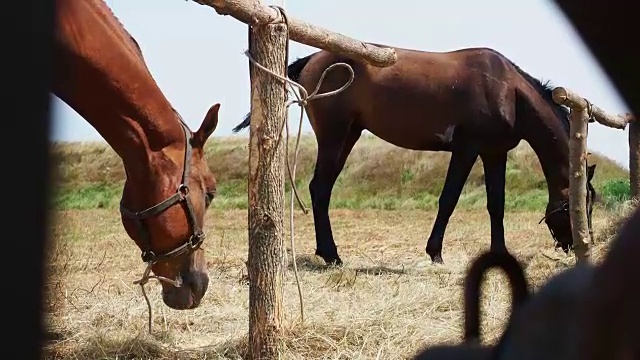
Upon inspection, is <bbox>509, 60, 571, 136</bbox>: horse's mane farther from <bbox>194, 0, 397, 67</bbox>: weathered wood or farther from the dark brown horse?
<bbox>194, 0, 397, 67</bbox>: weathered wood

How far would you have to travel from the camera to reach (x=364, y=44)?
3.15 metres

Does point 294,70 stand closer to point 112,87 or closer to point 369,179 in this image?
point 112,87

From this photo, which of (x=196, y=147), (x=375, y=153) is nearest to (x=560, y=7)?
(x=196, y=147)

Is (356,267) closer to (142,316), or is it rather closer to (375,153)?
(142,316)

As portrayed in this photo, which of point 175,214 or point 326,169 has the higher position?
point 326,169

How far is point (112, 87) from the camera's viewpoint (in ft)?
7.64

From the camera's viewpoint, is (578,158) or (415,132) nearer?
(578,158)

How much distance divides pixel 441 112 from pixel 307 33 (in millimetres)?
2876

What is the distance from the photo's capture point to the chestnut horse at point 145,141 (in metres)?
2.25

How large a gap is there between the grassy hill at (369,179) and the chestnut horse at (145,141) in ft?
22.0

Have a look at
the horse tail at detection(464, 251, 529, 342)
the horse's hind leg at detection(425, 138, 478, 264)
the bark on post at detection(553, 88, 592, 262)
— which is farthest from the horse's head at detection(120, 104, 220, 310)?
the horse's hind leg at detection(425, 138, 478, 264)

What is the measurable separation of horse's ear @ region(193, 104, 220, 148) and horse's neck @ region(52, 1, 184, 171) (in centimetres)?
6

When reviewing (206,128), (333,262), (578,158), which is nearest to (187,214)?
(206,128)

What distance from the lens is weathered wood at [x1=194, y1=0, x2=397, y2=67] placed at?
227 centimetres
